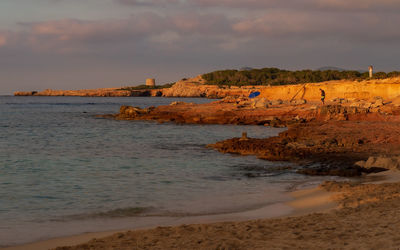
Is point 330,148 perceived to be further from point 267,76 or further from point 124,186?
point 267,76

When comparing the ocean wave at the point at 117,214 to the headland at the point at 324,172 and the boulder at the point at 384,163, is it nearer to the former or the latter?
the headland at the point at 324,172

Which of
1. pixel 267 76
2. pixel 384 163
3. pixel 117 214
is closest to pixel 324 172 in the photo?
pixel 384 163

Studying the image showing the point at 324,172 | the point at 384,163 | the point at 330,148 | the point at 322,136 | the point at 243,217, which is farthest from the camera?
the point at 322,136

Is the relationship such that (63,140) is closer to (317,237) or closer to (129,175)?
(129,175)

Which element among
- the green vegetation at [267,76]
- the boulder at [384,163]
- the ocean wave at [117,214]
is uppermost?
the green vegetation at [267,76]

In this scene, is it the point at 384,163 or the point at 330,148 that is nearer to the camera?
the point at 384,163

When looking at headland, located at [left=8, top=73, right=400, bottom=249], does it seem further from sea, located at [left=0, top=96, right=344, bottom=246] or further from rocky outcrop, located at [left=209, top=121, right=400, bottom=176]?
sea, located at [left=0, top=96, right=344, bottom=246]

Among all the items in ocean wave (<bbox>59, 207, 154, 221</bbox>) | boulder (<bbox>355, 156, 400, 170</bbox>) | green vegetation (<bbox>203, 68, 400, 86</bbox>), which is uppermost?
green vegetation (<bbox>203, 68, 400, 86</bbox>)

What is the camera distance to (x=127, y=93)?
605 ft

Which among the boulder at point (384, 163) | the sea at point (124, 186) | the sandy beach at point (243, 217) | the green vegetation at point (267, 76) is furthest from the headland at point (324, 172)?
the green vegetation at point (267, 76)

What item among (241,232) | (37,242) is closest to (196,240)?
(241,232)

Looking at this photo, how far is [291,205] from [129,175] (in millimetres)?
6702

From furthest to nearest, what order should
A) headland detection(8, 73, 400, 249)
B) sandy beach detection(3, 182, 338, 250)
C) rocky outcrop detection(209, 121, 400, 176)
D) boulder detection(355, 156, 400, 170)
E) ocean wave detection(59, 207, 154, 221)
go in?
rocky outcrop detection(209, 121, 400, 176) < boulder detection(355, 156, 400, 170) < ocean wave detection(59, 207, 154, 221) < sandy beach detection(3, 182, 338, 250) < headland detection(8, 73, 400, 249)

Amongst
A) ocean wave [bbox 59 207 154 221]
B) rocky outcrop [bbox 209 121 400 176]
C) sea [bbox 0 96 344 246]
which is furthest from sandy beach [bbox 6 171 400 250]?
rocky outcrop [bbox 209 121 400 176]
